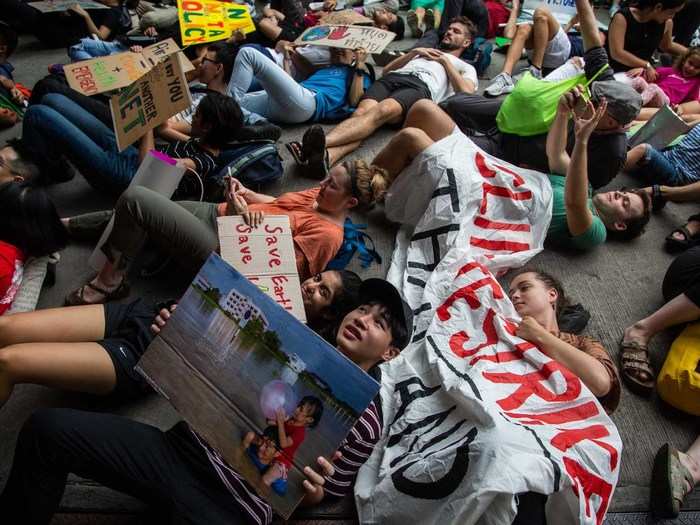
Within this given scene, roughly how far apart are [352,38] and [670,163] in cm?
199

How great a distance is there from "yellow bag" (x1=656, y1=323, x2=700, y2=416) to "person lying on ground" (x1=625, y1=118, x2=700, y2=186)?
4.37ft

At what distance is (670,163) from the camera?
9.91 ft

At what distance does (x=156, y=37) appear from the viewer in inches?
149

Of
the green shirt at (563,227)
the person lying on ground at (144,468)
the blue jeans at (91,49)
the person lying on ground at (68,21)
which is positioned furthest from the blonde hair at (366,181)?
the person lying on ground at (68,21)

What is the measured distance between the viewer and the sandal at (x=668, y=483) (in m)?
1.55

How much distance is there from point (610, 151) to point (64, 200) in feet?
8.47

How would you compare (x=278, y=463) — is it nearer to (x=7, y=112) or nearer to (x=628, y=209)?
(x=628, y=209)

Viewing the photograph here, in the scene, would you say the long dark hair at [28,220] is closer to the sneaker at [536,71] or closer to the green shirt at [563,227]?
the green shirt at [563,227]

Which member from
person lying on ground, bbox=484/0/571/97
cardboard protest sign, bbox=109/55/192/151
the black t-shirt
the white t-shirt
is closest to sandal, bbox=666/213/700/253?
the white t-shirt

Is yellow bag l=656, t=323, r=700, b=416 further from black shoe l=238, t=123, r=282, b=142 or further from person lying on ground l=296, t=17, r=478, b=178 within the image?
black shoe l=238, t=123, r=282, b=142

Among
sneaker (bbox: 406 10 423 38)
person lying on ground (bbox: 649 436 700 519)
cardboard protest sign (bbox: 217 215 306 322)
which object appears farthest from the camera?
sneaker (bbox: 406 10 423 38)

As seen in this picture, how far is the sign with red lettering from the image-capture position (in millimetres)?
1326

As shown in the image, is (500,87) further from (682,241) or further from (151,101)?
(151,101)

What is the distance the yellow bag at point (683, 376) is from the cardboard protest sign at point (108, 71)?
255 centimetres
